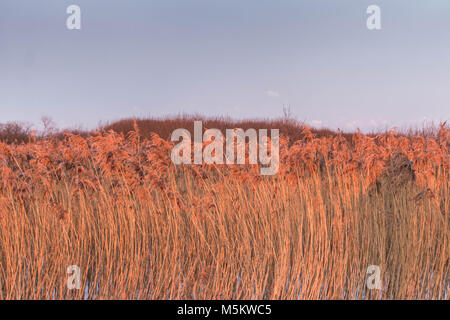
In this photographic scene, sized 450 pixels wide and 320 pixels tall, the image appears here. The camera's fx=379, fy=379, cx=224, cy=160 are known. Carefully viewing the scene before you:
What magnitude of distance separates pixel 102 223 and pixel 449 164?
5656 mm

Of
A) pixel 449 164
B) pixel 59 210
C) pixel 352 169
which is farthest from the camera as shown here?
pixel 449 164

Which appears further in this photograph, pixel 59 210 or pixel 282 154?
pixel 282 154

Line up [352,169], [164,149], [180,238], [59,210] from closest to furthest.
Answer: [59,210]
[180,238]
[164,149]
[352,169]

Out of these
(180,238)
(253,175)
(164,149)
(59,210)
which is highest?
(164,149)

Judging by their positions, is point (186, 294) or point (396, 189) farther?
point (396, 189)

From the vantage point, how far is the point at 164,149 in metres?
5.36

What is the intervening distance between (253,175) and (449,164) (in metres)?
3.46

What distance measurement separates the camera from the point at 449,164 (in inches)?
252
